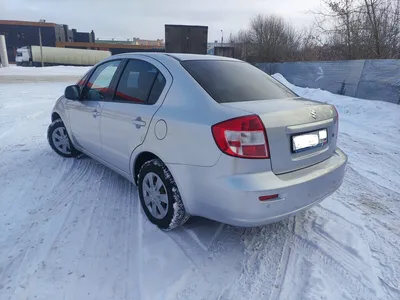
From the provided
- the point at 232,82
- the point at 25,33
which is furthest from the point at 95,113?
the point at 25,33

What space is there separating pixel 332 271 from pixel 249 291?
719 mm

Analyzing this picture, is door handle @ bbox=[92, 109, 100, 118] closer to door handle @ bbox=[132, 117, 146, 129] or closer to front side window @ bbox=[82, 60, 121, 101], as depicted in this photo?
front side window @ bbox=[82, 60, 121, 101]

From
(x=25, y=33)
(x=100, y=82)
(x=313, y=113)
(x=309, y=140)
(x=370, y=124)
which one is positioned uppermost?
(x=25, y=33)

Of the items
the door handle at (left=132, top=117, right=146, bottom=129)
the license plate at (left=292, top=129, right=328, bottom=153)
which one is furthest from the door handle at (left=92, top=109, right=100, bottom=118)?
the license plate at (left=292, top=129, right=328, bottom=153)

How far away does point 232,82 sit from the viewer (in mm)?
2705

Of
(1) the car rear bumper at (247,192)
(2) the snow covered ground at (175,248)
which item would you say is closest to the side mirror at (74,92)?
(2) the snow covered ground at (175,248)

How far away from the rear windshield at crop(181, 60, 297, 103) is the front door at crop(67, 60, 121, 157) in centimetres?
119

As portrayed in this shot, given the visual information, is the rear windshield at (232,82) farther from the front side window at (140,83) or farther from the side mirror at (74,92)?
the side mirror at (74,92)

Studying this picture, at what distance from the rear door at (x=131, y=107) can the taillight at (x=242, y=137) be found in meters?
0.81

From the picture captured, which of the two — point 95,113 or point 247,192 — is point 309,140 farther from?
point 95,113

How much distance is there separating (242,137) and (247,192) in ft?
1.29

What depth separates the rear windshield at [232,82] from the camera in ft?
A: 8.16

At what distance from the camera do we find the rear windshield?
2.49 meters

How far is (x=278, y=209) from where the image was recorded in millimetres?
2145
